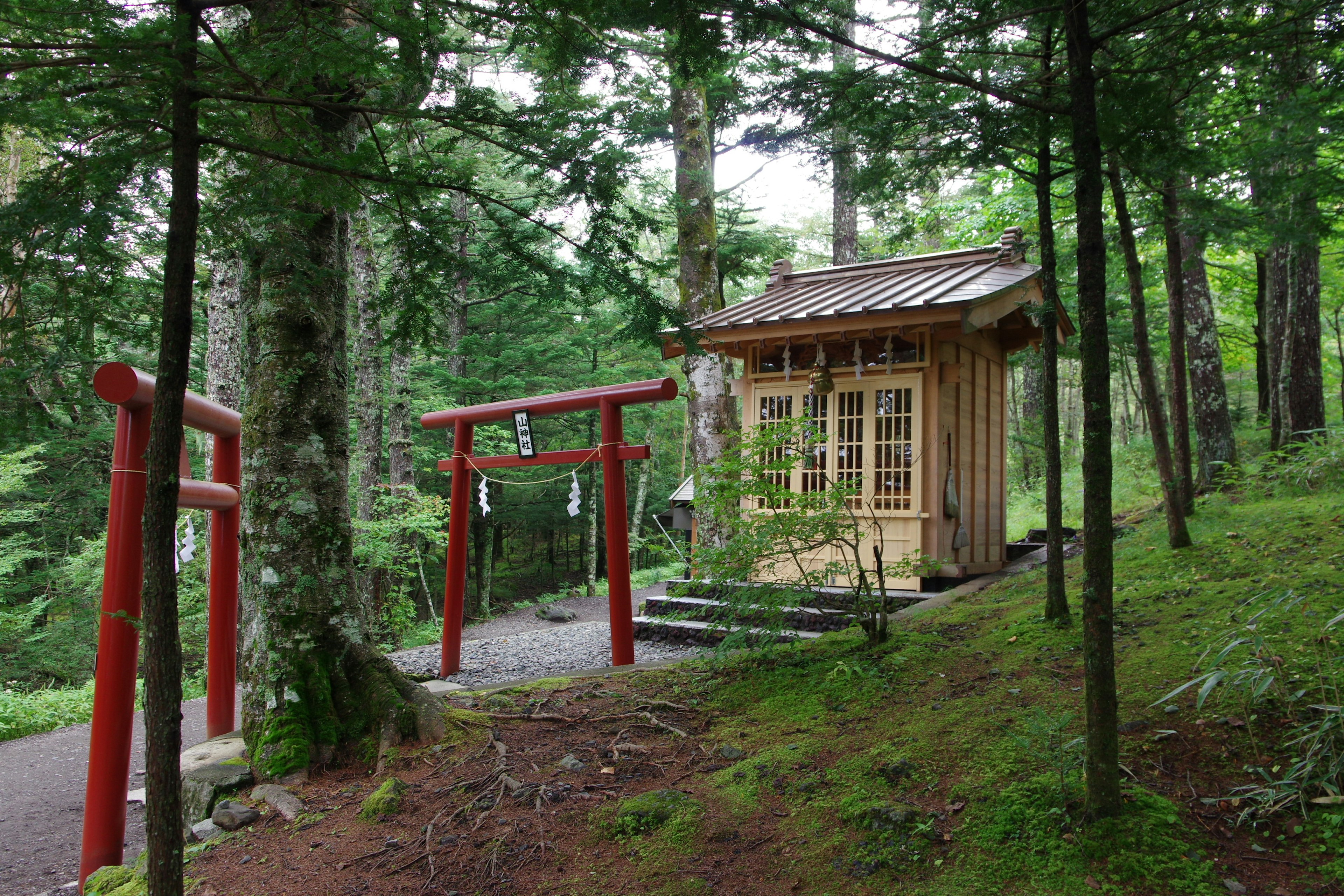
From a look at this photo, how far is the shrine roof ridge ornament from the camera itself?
6363 mm

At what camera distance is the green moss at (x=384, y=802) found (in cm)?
349

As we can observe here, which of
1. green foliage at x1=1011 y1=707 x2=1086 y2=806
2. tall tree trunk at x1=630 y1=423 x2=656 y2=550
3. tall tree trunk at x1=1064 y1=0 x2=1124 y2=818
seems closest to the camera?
tall tree trunk at x1=1064 y1=0 x2=1124 y2=818

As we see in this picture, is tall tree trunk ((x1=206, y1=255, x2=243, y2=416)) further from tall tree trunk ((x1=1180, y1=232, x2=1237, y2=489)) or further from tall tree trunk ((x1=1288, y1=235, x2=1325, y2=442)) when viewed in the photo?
tall tree trunk ((x1=1288, y1=235, x2=1325, y2=442))

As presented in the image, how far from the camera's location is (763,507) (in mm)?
7676

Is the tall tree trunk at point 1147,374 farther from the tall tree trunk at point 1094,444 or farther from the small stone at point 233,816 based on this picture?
the small stone at point 233,816

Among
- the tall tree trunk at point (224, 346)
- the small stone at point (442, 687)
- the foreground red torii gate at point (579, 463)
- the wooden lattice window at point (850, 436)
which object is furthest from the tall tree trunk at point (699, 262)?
the tall tree trunk at point (224, 346)

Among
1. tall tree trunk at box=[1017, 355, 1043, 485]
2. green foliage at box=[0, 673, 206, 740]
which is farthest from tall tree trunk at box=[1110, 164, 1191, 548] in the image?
tall tree trunk at box=[1017, 355, 1043, 485]

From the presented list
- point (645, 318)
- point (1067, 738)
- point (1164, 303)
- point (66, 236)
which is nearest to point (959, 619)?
point (1067, 738)

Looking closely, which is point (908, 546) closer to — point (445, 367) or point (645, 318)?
point (645, 318)

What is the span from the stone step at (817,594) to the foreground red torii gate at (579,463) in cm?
72

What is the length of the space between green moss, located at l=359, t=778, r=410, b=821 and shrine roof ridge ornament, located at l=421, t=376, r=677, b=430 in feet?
10.7

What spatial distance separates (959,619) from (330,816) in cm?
447

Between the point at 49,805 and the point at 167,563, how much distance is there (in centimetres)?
496

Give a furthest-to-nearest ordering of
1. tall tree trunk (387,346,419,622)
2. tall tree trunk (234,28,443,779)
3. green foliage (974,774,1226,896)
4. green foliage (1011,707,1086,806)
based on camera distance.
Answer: tall tree trunk (387,346,419,622) < tall tree trunk (234,28,443,779) < green foliage (1011,707,1086,806) < green foliage (974,774,1226,896)
